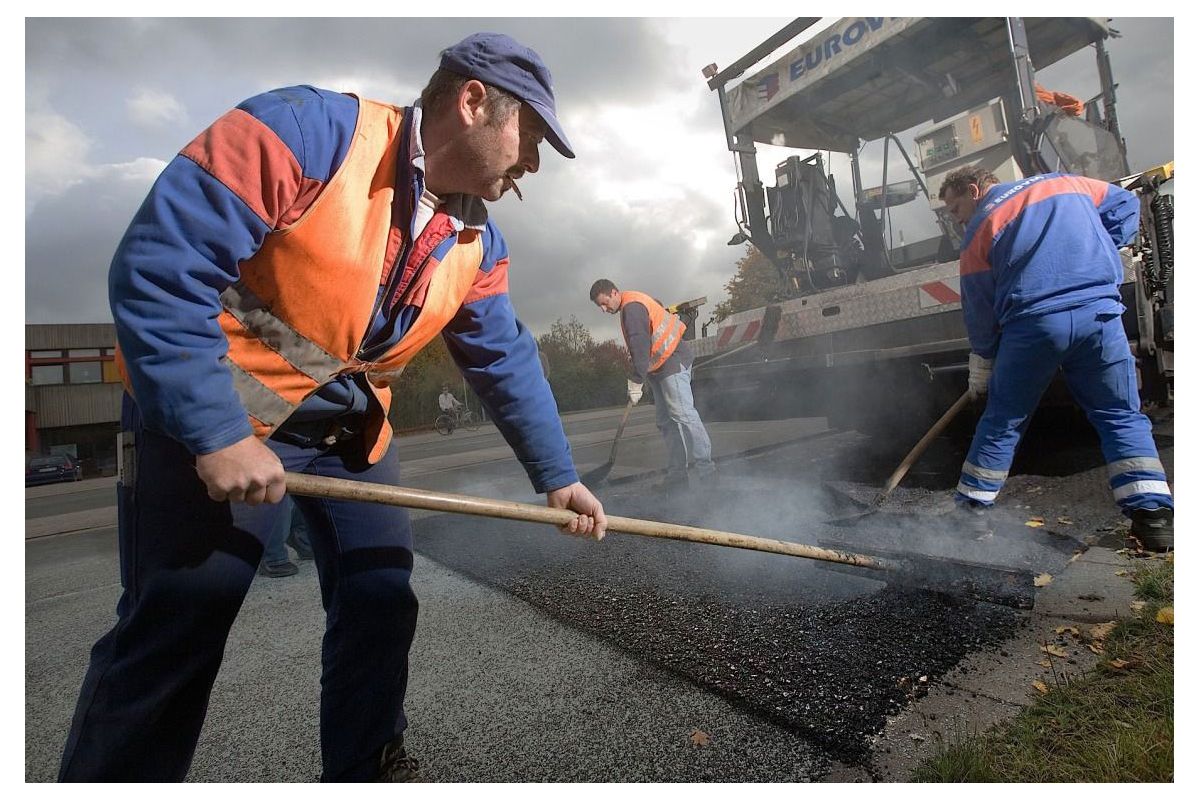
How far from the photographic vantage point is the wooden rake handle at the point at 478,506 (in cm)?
119

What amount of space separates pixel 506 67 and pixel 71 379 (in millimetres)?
2630

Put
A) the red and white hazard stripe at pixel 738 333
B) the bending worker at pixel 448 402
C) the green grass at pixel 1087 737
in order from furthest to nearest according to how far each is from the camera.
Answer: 1. the bending worker at pixel 448 402
2. the red and white hazard stripe at pixel 738 333
3. the green grass at pixel 1087 737

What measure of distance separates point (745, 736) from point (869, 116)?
507cm

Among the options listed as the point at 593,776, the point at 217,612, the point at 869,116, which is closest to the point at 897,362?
the point at 869,116

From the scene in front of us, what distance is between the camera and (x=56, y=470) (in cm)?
786

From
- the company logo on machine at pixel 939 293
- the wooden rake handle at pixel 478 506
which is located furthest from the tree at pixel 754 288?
the wooden rake handle at pixel 478 506

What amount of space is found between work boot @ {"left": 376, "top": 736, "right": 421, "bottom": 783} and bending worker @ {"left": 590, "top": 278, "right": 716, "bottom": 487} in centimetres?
324

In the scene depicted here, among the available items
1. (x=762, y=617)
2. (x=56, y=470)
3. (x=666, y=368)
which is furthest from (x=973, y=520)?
(x=56, y=470)

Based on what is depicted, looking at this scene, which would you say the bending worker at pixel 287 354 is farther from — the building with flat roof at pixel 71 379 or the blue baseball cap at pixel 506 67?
the building with flat roof at pixel 71 379

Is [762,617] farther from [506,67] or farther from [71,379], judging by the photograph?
[71,379]

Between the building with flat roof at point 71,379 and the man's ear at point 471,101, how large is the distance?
673 millimetres

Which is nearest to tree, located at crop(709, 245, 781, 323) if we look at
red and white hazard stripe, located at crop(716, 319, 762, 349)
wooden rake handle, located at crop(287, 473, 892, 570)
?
red and white hazard stripe, located at crop(716, 319, 762, 349)

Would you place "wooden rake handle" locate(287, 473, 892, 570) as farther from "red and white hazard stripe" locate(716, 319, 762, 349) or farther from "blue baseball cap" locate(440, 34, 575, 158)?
"red and white hazard stripe" locate(716, 319, 762, 349)

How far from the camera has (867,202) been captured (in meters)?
5.09
